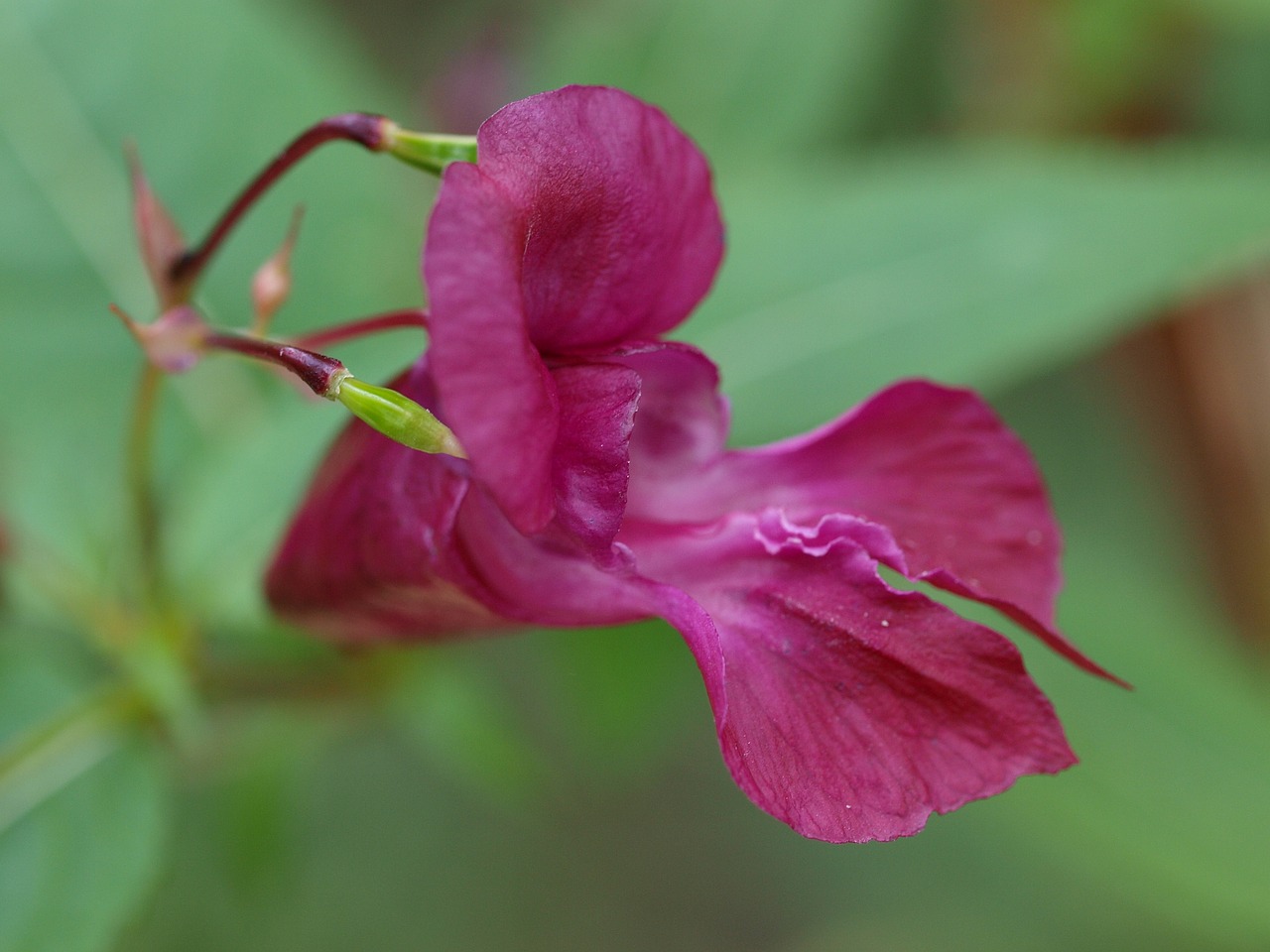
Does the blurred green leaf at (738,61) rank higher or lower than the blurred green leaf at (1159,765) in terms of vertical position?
higher

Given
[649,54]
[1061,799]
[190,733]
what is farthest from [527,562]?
[649,54]

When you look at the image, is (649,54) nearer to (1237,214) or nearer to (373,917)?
(1237,214)

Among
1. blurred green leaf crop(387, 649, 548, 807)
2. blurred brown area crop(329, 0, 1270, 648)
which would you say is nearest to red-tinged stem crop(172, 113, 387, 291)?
blurred green leaf crop(387, 649, 548, 807)

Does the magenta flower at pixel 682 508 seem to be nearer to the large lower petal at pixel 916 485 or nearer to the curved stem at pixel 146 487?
the large lower petal at pixel 916 485

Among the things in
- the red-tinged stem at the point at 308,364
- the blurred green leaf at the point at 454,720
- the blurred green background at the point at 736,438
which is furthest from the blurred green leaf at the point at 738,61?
the red-tinged stem at the point at 308,364

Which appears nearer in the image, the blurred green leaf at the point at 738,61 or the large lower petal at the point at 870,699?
the large lower petal at the point at 870,699

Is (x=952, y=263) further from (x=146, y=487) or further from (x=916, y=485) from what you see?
(x=146, y=487)
